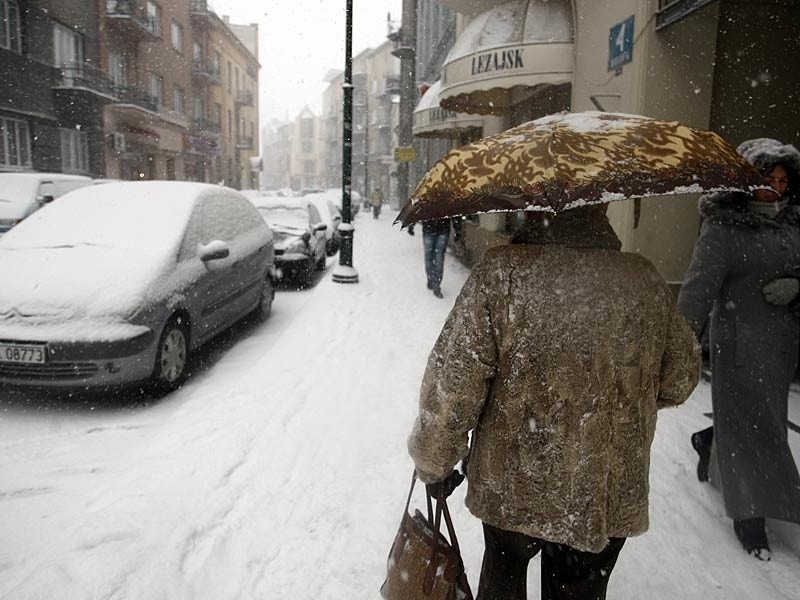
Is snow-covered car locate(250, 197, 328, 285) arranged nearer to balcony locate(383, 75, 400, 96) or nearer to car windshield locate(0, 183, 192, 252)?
car windshield locate(0, 183, 192, 252)

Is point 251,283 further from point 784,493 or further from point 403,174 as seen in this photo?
point 403,174

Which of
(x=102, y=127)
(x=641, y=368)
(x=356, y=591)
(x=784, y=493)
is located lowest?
(x=356, y=591)

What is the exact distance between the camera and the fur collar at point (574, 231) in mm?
1787

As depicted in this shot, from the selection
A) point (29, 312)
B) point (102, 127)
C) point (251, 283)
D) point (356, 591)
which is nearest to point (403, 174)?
point (102, 127)

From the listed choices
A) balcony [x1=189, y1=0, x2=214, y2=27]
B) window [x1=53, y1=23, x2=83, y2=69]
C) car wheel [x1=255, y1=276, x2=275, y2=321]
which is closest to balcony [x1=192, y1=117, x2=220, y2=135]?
balcony [x1=189, y1=0, x2=214, y2=27]

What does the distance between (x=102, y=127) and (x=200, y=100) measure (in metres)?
15.7

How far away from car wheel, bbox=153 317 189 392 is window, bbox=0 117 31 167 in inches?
754

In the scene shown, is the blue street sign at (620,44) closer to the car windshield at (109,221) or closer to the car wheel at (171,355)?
the car windshield at (109,221)

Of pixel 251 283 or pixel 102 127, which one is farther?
pixel 102 127

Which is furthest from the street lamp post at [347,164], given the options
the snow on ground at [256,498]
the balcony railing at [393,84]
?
the balcony railing at [393,84]

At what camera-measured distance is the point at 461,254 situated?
45.5ft

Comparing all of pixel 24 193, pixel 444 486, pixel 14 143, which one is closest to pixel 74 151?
pixel 14 143

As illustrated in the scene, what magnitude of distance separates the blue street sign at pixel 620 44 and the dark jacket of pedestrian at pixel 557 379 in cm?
561

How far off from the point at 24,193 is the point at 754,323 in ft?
41.7
